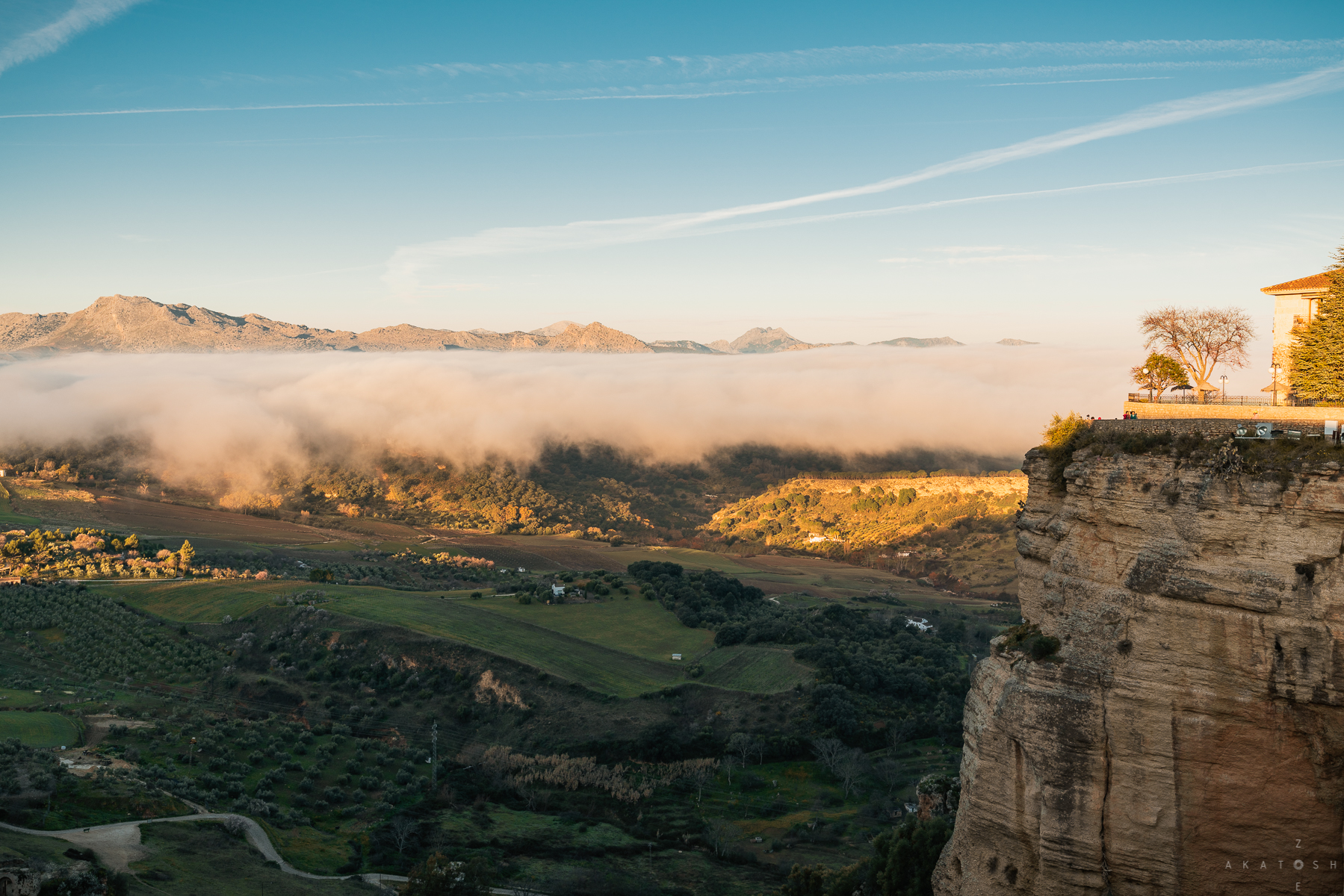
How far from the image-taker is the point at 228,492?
19750 cm

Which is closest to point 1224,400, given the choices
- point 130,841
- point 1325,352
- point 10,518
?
point 1325,352

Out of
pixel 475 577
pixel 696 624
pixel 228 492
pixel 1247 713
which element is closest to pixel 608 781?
pixel 696 624

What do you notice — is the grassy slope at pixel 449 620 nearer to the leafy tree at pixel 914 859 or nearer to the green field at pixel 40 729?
the green field at pixel 40 729

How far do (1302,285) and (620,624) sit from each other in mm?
76203

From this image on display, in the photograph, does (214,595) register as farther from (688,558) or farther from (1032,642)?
(1032,642)

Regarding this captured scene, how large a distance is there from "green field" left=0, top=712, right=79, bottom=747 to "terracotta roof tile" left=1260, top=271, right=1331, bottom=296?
6300 centimetres

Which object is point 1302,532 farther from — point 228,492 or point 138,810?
point 228,492

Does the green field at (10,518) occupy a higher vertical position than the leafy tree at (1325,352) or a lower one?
lower

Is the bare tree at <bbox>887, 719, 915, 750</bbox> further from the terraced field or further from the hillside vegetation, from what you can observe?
the hillside vegetation

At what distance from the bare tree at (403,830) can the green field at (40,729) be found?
1863 cm

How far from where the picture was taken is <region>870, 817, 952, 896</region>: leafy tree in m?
31.9

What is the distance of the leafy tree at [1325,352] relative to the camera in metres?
27.2

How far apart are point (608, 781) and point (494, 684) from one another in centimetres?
1787

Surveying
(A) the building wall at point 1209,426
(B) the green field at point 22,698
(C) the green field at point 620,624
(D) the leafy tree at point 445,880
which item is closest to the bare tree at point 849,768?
(C) the green field at point 620,624
